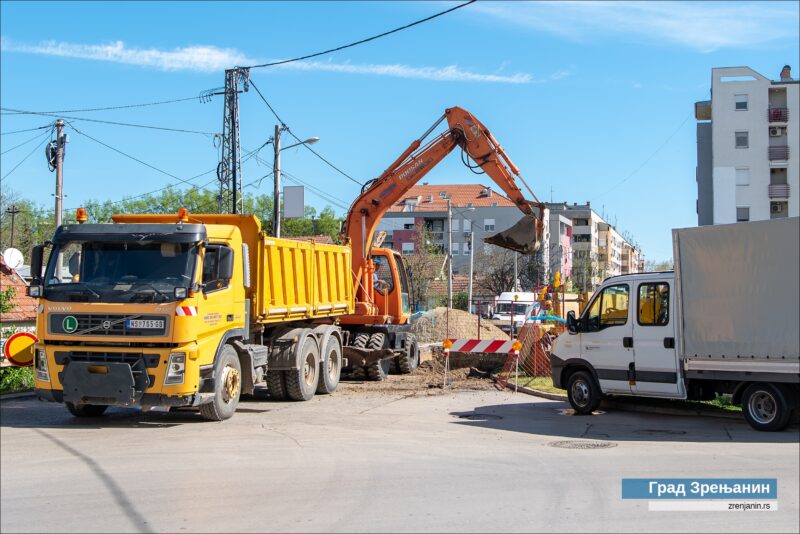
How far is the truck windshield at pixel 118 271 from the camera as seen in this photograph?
38.9 feet

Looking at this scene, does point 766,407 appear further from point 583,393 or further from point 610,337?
point 583,393

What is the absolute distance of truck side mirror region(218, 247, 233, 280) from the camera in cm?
1256

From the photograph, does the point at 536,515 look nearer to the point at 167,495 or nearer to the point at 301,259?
the point at 167,495

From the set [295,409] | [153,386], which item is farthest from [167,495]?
[295,409]

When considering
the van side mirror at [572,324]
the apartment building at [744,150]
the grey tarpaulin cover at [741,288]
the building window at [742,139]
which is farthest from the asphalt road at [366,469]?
the building window at [742,139]

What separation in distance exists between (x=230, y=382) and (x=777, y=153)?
52.7 meters

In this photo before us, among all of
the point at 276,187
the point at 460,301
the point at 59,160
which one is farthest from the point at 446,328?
the point at 460,301

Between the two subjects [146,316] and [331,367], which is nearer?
[146,316]

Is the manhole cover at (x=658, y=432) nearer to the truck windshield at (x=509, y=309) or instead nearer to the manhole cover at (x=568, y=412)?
the manhole cover at (x=568, y=412)

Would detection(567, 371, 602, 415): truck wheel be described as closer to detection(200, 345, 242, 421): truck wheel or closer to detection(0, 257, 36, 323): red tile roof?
detection(200, 345, 242, 421): truck wheel

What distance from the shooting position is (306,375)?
16.2 meters

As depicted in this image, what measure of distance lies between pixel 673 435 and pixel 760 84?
5129 centimetres

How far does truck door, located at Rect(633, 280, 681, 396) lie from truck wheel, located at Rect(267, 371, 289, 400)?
6.48m

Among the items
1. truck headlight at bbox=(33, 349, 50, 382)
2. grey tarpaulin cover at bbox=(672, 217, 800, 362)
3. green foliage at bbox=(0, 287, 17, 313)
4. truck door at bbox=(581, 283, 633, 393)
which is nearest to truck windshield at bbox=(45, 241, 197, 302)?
truck headlight at bbox=(33, 349, 50, 382)
